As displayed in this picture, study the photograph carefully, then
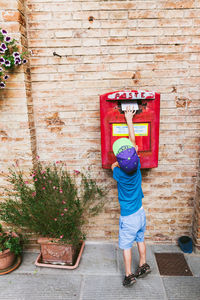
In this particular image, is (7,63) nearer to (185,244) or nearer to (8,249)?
(8,249)

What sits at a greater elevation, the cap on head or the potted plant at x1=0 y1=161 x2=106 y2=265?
the cap on head

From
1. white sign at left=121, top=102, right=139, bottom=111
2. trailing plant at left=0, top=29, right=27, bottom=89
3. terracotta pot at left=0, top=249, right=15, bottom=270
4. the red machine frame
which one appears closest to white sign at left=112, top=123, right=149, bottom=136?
the red machine frame

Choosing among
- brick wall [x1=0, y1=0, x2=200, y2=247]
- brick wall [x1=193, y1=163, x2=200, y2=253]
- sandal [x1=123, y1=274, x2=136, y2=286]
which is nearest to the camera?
sandal [x1=123, y1=274, x2=136, y2=286]

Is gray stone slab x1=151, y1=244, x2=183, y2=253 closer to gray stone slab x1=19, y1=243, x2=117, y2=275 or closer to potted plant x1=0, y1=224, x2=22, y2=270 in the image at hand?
gray stone slab x1=19, y1=243, x2=117, y2=275

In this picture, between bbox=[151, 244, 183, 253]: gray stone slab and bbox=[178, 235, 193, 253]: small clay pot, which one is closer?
bbox=[178, 235, 193, 253]: small clay pot

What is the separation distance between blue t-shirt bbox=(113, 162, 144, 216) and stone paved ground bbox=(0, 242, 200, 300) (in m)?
Answer: 0.93

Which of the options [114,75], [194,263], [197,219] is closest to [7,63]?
[114,75]

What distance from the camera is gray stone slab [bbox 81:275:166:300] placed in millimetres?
2447

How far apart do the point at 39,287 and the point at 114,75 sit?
9.42ft

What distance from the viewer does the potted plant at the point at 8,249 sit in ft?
9.12

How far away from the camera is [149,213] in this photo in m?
3.24

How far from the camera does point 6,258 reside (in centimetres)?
281

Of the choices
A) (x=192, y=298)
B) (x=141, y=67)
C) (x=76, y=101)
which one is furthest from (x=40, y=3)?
(x=192, y=298)

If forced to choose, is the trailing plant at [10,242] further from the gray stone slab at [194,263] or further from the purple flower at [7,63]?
the gray stone slab at [194,263]
